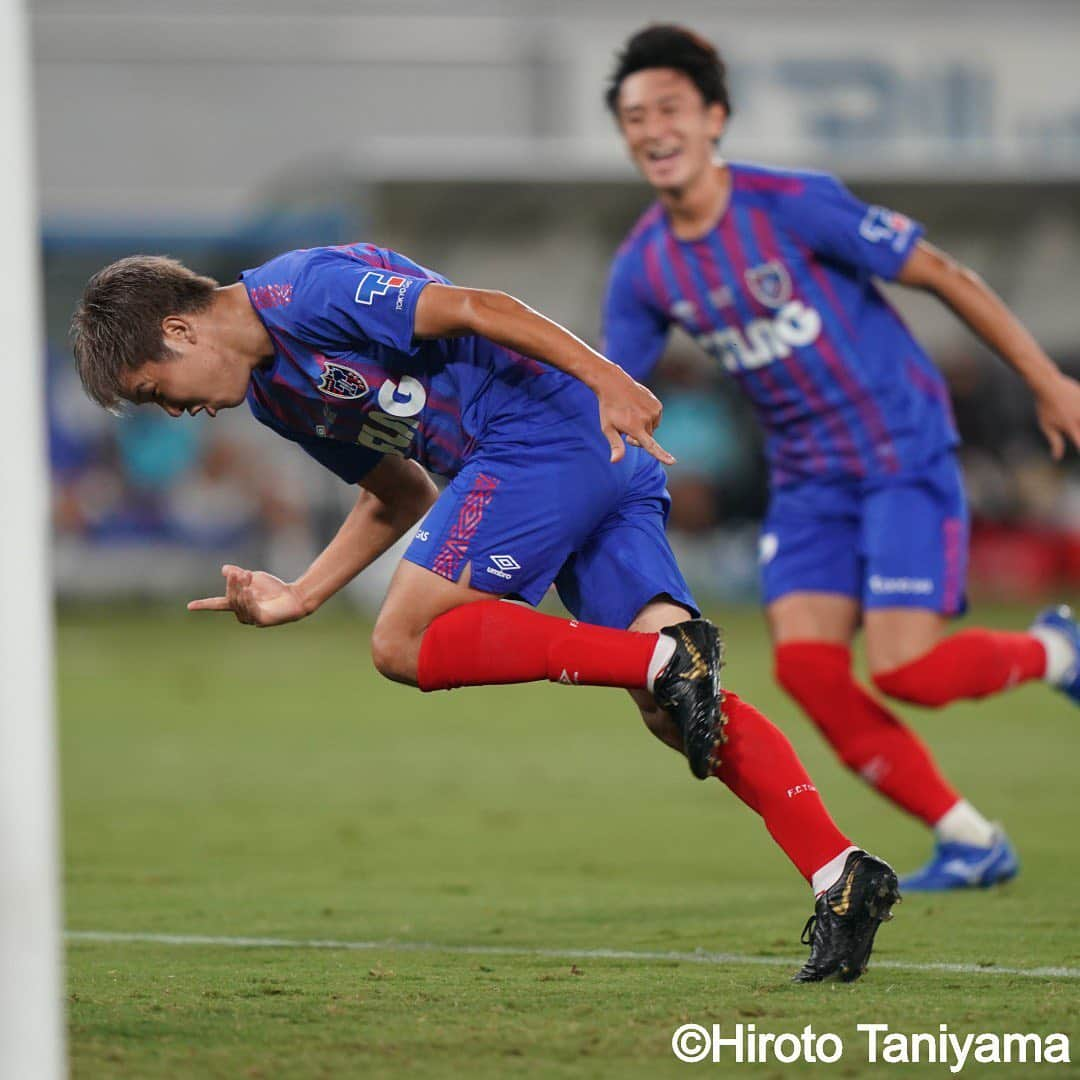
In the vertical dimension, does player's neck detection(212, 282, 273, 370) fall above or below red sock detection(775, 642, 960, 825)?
above

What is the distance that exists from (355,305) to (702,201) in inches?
81.7

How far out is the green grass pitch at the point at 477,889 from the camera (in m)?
3.57

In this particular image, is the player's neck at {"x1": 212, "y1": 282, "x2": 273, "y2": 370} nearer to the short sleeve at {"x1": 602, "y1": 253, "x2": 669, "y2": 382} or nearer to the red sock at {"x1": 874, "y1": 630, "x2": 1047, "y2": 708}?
the short sleeve at {"x1": 602, "y1": 253, "x2": 669, "y2": 382}

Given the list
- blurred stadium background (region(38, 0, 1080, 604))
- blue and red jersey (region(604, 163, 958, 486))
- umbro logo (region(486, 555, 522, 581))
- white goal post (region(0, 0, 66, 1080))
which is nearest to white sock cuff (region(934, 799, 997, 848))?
blue and red jersey (region(604, 163, 958, 486))

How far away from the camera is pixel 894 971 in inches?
165

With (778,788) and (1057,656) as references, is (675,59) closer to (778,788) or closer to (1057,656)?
(1057,656)

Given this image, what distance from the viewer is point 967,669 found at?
18.6 feet

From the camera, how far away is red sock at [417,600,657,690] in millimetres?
4090

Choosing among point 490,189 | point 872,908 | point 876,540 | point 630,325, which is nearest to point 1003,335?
point 876,540

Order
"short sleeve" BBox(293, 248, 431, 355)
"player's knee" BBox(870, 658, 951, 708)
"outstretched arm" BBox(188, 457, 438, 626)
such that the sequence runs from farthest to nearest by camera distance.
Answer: "player's knee" BBox(870, 658, 951, 708) → "outstretched arm" BBox(188, 457, 438, 626) → "short sleeve" BBox(293, 248, 431, 355)

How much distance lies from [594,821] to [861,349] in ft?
7.97

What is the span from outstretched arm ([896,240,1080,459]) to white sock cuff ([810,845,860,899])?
1.81m

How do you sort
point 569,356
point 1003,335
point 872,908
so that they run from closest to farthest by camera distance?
1. point 569,356
2. point 872,908
3. point 1003,335

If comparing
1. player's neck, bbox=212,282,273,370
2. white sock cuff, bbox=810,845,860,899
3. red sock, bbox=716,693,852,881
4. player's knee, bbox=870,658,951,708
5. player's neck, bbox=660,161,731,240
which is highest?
player's neck, bbox=660,161,731,240
